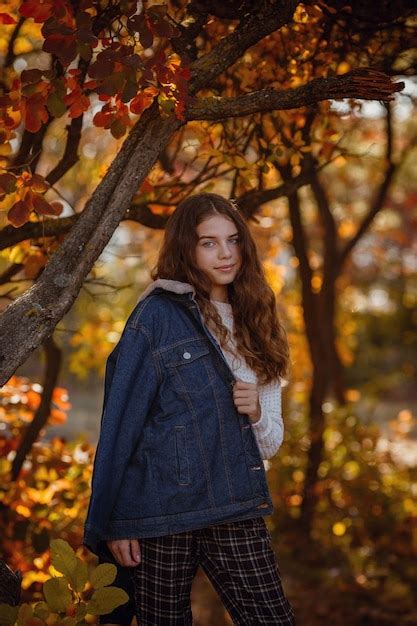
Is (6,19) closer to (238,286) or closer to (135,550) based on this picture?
(238,286)

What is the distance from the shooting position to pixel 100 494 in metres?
2.06

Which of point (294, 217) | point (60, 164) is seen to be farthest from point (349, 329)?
point (60, 164)

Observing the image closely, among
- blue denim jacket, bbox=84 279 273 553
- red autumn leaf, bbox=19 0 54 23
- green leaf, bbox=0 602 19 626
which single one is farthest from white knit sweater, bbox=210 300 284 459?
red autumn leaf, bbox=19 0 54 23

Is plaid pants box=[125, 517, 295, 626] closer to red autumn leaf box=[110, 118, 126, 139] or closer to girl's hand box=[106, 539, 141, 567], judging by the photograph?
girl's hand box=[106, 539, 141, 567]

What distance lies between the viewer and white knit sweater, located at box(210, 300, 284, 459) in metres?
2.36

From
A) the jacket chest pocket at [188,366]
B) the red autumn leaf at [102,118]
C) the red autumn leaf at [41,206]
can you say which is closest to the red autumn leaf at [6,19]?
the red autumn leaf at [102,118]

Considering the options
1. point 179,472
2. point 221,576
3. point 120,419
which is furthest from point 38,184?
point 221,576

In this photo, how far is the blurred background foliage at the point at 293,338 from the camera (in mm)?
2953

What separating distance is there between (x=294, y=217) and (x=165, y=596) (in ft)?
9.44

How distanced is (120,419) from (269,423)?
53cm

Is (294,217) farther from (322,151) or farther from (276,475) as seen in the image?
(276,475)

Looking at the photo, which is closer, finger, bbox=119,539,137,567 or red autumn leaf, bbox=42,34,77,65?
red autumn leaf, bbox=42,34,77,65

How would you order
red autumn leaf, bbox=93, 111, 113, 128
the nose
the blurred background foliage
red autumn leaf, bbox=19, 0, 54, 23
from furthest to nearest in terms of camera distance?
the blurred background foliage, the nose, red autumn leaf, bbox=93, 111, 113, 128, red autumn leaf, bbox=19, 0, 54, 23

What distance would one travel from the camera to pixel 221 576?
2.23 metres
